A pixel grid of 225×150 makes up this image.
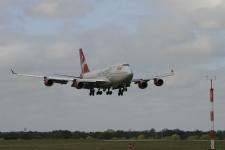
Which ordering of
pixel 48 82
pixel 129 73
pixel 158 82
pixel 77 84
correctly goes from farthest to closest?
pixel 48 82, pixel 77 84, pixel 158 82, pixel 129 73

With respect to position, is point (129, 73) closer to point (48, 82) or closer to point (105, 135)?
point (48, 82)

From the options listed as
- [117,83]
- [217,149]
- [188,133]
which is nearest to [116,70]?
[117,83]

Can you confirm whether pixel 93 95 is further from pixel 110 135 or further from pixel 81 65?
pixel 110 135

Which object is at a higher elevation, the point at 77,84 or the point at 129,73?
the point at 129,73

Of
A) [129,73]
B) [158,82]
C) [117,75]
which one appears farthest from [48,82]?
[158,82]

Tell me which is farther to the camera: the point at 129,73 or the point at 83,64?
the point at 83,64

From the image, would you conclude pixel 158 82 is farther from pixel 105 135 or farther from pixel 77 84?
pixel 105 135

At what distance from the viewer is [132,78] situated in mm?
98438

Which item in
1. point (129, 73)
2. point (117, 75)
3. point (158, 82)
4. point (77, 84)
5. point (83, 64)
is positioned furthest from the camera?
point (83, 64)

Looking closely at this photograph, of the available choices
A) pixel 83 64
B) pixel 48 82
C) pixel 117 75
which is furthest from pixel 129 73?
pixel 83 64

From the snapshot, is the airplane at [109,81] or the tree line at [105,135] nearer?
the airplane at [109,81]

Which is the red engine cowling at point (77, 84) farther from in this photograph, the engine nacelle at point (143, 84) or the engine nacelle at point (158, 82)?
the engine nacelle at point (158, 82)

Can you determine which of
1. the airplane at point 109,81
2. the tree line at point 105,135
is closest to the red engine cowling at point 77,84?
the airplane at point 109,81

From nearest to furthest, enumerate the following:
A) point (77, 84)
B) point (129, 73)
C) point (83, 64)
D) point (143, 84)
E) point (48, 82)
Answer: point (129, 73)
point (77, 84)
point (143, 84)
point (48, 82)
point (83, 64)
